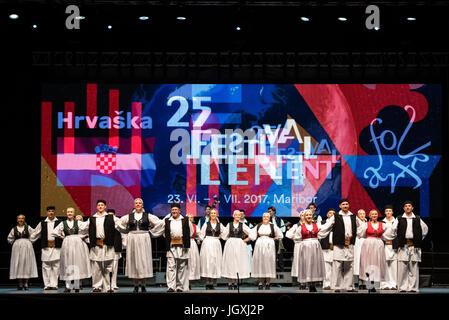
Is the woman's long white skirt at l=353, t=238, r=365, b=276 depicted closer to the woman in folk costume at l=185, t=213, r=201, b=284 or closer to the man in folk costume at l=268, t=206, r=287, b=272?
the man in folk costume at l=268, t=206, r=287, b=272

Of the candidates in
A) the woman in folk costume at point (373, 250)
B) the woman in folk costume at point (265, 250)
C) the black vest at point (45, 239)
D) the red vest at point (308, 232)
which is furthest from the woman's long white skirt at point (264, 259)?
the black vest at point (45, 239)

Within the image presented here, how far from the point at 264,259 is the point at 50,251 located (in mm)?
4026

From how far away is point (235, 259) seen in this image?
15414 mm

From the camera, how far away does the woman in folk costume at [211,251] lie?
49.9 feet

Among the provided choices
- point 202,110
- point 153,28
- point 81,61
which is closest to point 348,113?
point 202,110

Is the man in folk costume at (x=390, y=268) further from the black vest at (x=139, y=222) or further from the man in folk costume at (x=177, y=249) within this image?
the black vest at (x=139, y=222)

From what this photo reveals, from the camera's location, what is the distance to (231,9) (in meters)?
17.2

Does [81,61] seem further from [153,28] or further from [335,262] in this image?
[335,262]

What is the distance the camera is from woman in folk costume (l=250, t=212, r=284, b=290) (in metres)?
15.0

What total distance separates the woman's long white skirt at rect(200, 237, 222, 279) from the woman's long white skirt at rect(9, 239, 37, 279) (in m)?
3.34

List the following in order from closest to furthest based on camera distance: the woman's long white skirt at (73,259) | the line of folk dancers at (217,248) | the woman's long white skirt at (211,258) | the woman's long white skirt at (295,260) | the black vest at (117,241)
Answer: the line of folk dancers at (217,248), the woman's long white skirt at (73,259), the black vest at (117,241), the woman's long white skirt at (211,258), the woman's long white skirt at (295,260)

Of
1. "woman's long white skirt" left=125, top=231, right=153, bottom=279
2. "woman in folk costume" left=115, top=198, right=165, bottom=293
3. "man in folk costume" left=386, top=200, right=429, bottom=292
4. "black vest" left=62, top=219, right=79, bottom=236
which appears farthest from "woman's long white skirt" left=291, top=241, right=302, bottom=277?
"black vest" left=62, top=219, right=79, bottom=236
